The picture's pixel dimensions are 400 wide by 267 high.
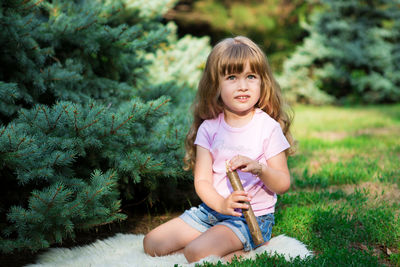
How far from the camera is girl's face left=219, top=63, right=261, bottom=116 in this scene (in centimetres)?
→ 241

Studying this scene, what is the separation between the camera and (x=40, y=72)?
10.0 ft

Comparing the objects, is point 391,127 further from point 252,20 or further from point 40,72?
point 252,20

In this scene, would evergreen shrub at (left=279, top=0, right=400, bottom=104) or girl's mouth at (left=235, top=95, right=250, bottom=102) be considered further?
evergreen shrub at (left=279, top=0, right=400, bottom=104)

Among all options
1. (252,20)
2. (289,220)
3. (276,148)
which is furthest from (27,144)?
(252,20)

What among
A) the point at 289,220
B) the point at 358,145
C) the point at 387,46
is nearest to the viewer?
the point at 289,220

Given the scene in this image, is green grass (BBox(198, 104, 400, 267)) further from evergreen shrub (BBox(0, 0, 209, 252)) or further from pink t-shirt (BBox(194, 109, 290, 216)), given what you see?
evergreen shrub (BBox(0, 0, 209, 252))

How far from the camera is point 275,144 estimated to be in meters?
2.42

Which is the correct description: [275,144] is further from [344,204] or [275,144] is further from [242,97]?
[344,204]

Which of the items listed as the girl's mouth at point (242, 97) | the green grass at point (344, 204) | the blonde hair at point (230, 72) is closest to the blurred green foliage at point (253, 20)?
the green grass at point (344, 204)

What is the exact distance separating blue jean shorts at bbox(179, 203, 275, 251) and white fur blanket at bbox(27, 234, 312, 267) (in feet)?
0.25

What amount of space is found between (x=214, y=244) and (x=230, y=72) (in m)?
1.02

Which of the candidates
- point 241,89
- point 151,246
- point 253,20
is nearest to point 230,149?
point 241,89

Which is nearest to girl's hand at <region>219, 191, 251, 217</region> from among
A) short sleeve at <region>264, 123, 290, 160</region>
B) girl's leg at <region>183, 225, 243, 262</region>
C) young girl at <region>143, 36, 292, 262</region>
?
young girl at <region>143, 36, 292, 262</region>

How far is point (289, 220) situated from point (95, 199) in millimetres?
1359
